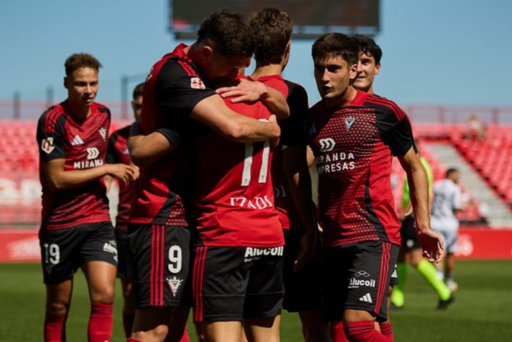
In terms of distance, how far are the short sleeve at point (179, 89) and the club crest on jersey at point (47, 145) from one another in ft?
8.64

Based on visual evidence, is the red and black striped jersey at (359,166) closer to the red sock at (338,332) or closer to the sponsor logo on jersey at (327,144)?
the sponsor logo on jersey at (327,144)

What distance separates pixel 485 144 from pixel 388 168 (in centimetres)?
3173

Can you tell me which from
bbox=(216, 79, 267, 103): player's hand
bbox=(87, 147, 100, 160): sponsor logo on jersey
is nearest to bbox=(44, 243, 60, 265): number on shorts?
bbox=(87, 147, 100, 160): sponsor logo on jersey

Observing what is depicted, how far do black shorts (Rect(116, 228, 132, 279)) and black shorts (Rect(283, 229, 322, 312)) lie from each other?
280 centimetres

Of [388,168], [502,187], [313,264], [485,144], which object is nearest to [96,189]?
[313,264]

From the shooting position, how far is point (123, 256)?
8.53 meters

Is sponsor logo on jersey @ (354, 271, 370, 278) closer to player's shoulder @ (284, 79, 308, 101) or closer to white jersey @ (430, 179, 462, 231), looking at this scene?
player's shoulder @ (284, 79, 308, 101)

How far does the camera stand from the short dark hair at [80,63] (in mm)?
7211

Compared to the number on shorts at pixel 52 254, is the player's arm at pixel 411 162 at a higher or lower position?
higher

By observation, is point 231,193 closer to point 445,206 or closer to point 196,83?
point 196,83

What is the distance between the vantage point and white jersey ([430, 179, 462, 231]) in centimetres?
1673

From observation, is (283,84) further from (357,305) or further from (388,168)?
(357,305)

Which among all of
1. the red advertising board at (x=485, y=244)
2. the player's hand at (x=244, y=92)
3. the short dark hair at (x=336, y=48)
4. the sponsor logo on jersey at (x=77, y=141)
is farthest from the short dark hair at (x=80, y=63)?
the red advertising board at (x=485, y=244)

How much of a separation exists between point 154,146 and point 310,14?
24.0 m
